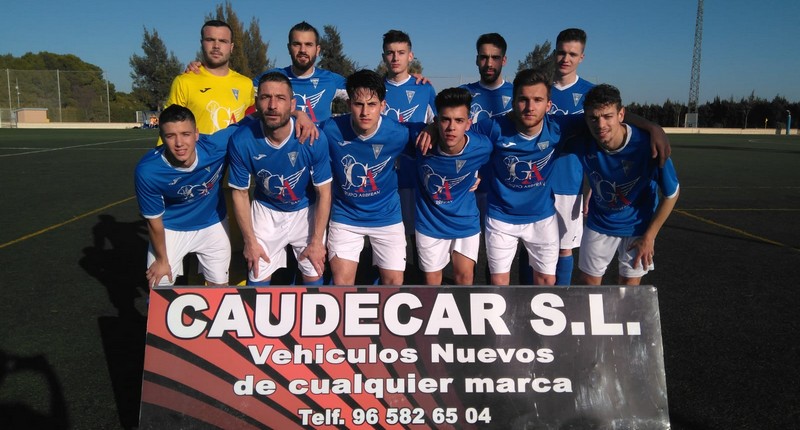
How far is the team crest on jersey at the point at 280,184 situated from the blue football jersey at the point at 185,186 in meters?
0.35

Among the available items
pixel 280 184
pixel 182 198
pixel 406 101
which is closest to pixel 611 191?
pixel 406 101

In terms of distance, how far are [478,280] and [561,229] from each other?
115 cm

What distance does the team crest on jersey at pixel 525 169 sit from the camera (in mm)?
3809

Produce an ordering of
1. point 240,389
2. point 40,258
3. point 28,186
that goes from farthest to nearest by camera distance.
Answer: point 28,186, point 40,258, point 240,389

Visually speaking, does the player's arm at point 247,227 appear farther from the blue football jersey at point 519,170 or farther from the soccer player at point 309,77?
the blue football jersey at point 519,170

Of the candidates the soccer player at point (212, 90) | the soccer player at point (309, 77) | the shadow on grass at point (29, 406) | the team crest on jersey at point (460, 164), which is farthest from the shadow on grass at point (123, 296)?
the team crest on jersey at point (460, 164)

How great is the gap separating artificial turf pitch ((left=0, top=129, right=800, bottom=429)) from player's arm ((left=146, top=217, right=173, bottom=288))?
59 cm

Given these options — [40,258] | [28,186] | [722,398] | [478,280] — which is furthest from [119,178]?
[722,398]

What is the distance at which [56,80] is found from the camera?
41688mm

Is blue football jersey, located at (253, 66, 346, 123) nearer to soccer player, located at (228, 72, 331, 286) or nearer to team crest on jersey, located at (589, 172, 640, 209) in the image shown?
soccer player, located at (228, 72, 331, 286)

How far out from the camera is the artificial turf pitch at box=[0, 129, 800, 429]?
3072 millimetres

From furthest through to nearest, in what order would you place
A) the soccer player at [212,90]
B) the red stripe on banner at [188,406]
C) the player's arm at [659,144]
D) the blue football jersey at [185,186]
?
the soccer player at [212,90] → the blue football jersey at [185,186] → the player's arm at [659,144] → the red stripe on banner at [188,406]

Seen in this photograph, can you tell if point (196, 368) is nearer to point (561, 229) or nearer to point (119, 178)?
point (561, 229)

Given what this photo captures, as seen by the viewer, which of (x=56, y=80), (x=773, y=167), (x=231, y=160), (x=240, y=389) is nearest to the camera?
(x=240, y=389)
